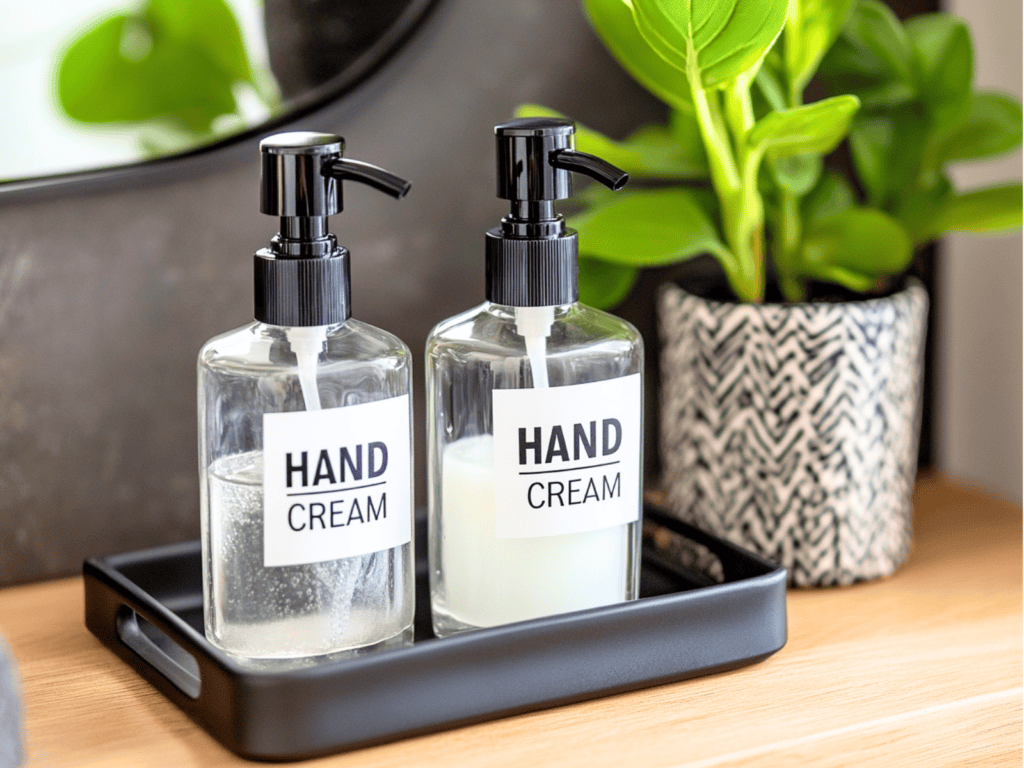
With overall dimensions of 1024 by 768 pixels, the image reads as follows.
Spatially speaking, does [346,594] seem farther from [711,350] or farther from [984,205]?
[984,205]

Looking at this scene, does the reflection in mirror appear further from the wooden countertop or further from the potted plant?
the wooden countertop

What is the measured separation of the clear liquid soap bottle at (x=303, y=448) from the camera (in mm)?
490

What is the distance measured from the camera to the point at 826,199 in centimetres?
70

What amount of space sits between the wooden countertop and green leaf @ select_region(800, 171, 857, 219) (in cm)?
22

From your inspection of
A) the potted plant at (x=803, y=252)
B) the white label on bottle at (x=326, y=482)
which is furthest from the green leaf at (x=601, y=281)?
the white label on bottle at (x=326, y=482)

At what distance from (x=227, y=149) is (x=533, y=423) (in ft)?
0.85

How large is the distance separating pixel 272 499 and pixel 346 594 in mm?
53

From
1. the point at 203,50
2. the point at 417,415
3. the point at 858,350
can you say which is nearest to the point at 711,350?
the point at 858,350

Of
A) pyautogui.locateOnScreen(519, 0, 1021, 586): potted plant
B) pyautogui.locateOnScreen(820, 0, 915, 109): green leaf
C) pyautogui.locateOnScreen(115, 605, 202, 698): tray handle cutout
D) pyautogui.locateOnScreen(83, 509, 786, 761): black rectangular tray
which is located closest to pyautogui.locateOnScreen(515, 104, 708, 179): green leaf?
pyautogui.locateOnScreen(519, 0, 1021, 586): potted plant

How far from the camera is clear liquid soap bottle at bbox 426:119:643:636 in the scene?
0.52 meters

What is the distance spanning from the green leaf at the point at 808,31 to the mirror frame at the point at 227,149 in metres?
0.20

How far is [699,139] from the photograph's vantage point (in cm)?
67

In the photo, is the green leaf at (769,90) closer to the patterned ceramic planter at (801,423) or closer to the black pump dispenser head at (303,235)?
the patterned ceramic planter at (801,423)

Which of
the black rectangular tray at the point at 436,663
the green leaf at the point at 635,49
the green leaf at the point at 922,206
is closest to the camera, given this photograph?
the black rectangular tray at the point at 436,663
